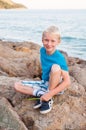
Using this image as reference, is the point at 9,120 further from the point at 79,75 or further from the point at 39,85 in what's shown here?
the point at 79,75

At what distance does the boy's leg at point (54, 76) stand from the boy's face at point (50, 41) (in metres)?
0.27

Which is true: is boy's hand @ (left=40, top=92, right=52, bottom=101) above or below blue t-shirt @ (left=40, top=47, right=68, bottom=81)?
below

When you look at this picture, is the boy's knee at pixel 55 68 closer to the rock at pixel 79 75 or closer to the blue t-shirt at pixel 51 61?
the blue t-shirt at pixel 51 61

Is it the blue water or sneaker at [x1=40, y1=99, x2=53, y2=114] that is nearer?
sneaker at [x1=40, y1=99, x2=53, y2=114]

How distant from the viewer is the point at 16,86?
19.1 feet

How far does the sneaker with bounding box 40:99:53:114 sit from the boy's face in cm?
74

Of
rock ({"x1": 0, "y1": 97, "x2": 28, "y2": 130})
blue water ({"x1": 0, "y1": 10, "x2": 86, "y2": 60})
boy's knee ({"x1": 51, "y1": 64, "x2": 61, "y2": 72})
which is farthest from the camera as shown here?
blue water ({"x1": 0, "y1": 10, "x2": 86, "y2": 60})

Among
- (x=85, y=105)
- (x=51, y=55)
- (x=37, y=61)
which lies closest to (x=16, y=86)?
(x=51, y=55)

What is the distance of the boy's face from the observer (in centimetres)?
553

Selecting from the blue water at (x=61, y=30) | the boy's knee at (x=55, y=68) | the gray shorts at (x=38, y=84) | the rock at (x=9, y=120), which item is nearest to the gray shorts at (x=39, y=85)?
the gray shorts at (x=38, y=84)

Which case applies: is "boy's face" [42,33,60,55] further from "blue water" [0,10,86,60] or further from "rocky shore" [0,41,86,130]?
"blue water" [0,10,86,60]

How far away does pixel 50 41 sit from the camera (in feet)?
18.3

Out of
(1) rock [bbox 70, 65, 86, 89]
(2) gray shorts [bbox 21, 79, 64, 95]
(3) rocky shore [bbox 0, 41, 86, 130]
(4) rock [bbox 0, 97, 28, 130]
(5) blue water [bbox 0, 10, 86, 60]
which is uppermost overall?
(2) gray shorts [bbox 21, 79, 64, 95]

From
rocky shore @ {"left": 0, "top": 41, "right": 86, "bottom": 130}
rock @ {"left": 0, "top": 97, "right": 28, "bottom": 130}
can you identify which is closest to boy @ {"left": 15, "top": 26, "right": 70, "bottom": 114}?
rocky shore @ {"left": 0, "top": 41, "right": 86, "bottom": 130}
